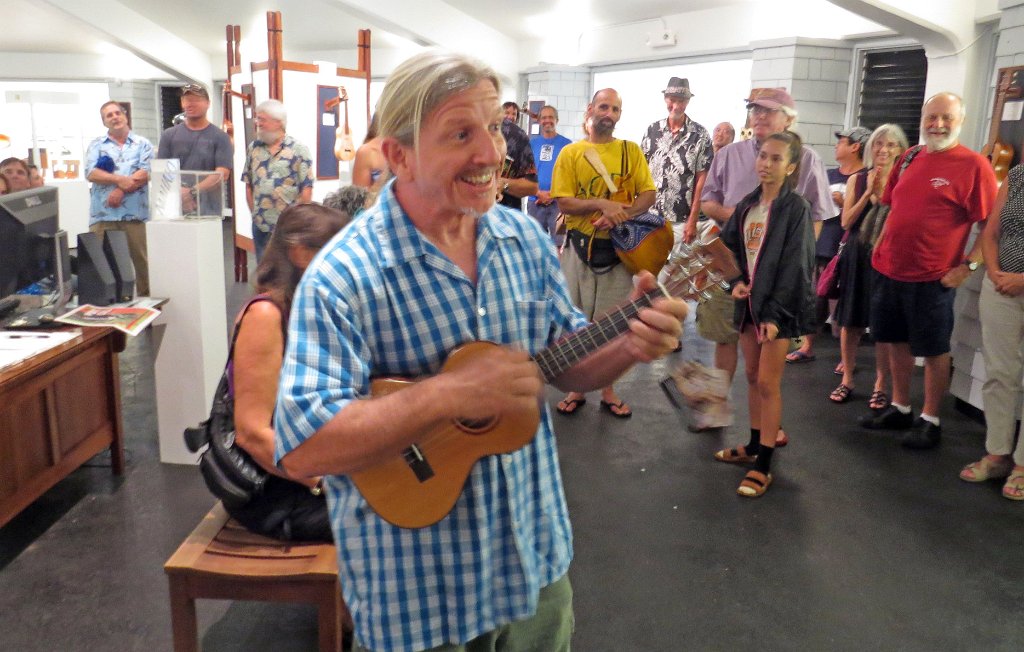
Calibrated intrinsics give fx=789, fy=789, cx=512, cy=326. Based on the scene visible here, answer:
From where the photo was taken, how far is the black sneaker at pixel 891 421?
4227mm

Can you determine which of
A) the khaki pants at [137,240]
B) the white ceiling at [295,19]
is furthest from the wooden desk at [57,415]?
the white ceiling at [295,19]

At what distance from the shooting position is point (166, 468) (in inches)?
138

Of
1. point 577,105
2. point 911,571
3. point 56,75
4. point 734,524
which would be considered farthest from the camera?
point 56,75

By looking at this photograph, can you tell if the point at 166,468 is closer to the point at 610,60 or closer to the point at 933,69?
the point at 933,69

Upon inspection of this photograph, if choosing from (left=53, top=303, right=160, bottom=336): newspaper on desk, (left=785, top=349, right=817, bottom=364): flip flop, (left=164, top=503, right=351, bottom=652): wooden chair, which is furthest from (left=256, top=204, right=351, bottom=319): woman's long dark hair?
(left=785, top=349, right=817, bottom=364): flip flop

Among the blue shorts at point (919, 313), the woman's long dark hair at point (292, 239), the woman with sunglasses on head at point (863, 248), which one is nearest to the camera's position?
the woman's long dark hair at point (292, 239)

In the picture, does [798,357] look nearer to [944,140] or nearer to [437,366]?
[944,140]

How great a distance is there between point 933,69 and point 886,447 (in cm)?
315

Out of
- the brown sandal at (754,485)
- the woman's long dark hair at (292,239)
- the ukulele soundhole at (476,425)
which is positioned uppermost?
the woman's long dark hair at (292,239)

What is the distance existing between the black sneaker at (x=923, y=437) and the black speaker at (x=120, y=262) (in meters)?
3.79

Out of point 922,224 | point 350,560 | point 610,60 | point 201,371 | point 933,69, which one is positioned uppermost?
point 610,60

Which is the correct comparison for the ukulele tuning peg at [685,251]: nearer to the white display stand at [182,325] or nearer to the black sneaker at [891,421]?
the white display stand at [182,325]

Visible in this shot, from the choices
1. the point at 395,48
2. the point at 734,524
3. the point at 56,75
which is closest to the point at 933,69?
the point at 734,524

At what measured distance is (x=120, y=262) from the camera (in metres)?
3.43
